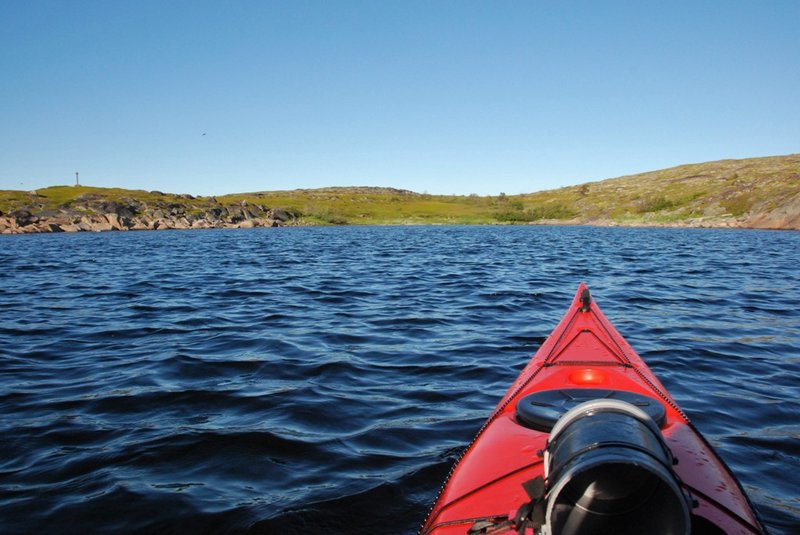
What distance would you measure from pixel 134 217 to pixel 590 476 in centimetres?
8778

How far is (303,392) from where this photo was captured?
7039mm

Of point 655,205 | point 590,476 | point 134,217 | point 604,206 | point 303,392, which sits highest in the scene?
point 604,206

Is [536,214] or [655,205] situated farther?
[536,214]

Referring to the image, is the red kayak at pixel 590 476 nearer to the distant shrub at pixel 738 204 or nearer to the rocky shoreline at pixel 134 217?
the rocky shoreline at pixel 134 217

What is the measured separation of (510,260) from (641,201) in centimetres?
7977

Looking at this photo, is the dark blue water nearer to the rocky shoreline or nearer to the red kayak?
the red kayak

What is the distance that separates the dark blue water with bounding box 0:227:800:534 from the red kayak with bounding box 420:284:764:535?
3.59 ft

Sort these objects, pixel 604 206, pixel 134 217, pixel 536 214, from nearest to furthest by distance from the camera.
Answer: pixel 134 217 → pixel 604 206 → pixel 536 214

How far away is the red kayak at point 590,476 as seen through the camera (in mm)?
2371

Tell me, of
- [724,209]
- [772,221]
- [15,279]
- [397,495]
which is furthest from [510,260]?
[724,209]

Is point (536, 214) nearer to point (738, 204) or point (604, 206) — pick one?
point (604, 206)

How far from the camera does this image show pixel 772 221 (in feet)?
200

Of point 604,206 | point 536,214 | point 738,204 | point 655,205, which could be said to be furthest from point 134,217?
point 738,204

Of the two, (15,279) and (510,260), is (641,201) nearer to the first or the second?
(510,260)
